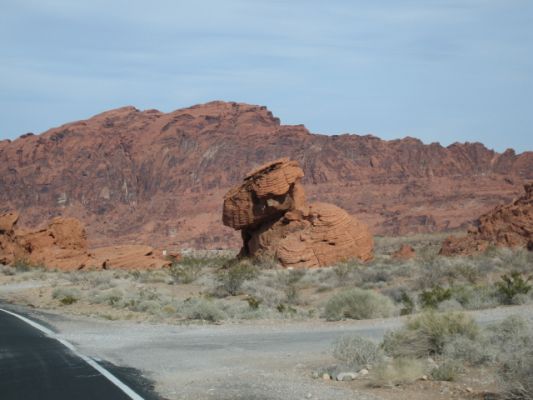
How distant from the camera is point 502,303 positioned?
21.4 m

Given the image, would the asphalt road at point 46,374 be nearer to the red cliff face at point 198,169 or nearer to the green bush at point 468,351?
the green bush at point 468,351

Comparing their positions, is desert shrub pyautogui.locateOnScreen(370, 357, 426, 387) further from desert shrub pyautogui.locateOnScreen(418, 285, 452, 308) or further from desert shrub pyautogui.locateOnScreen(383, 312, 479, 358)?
desert shrub pyautogui.locateOnScreen(418, 285, 452, 308)

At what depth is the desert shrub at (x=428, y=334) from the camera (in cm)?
1209

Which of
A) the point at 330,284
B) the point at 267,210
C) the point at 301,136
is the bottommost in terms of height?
the point at 330,284

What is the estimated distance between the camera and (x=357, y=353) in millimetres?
11773

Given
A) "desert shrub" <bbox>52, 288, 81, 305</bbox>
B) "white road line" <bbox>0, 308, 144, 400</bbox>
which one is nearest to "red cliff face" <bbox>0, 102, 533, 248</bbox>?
"desert shrub" <bbox>52, 288, 81, 305</bbox>

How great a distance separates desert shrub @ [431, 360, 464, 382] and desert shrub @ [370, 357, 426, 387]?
0.20 metres

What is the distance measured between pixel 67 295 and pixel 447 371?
79.3ft

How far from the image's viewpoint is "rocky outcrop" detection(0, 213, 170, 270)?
179 feet

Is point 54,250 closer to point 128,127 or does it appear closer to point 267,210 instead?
point 267,210

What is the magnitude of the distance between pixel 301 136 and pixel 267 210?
3517 inches

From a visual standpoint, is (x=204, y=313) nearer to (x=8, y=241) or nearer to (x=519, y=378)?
(x=519, y=378)

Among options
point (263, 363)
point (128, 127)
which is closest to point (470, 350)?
point (263, 363)

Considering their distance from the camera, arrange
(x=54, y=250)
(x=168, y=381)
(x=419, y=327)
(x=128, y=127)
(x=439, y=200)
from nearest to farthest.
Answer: (x=168, y=381) < (x=419, y=327) < (x=54, y=250) < (x=439, y=200) < (x=128, y=127)
